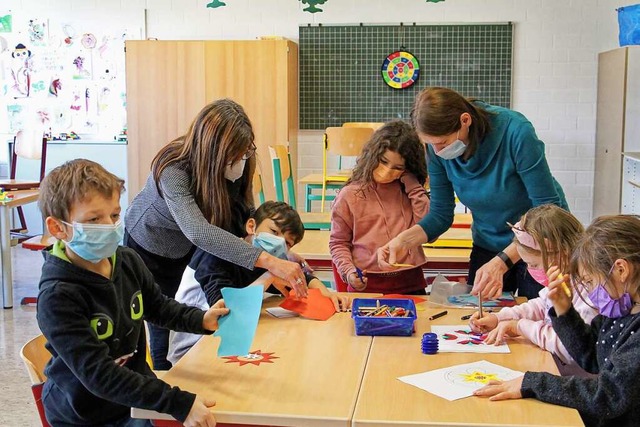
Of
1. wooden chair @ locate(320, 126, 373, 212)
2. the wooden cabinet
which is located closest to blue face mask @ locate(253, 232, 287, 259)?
wooden chair @ locate(320, 126, 373, 212)

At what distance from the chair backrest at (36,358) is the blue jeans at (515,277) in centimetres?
141

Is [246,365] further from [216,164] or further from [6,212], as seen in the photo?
[6,212]

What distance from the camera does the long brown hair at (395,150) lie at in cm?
267

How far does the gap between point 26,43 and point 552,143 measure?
4.97m

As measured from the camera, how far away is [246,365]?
183 cm

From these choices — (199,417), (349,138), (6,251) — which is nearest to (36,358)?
(199,417)

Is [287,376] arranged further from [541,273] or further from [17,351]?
[17,351]

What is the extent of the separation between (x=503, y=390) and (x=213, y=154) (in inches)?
43.9

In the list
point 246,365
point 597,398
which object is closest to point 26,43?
point 246,365

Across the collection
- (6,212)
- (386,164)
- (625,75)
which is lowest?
(6,212)

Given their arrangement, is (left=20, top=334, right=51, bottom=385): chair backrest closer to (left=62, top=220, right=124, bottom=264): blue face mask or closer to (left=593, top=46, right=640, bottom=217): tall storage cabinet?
(left=62, top=220, right=124, bottom=264): blue face mask

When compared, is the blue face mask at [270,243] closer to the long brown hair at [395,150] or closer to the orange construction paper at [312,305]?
the orange construction paper at [312,305]

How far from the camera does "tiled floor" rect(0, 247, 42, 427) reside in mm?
3348

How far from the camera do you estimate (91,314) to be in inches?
65.9
